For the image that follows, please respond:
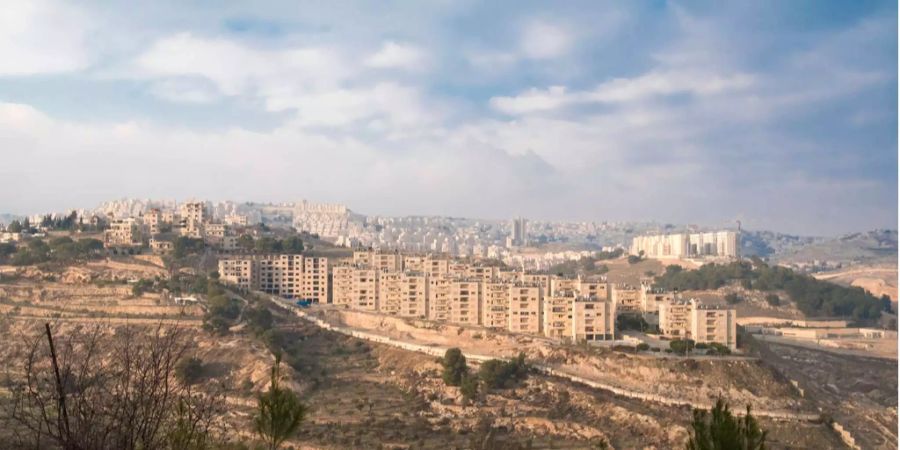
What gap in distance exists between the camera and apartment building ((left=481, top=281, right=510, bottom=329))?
19.3 metres

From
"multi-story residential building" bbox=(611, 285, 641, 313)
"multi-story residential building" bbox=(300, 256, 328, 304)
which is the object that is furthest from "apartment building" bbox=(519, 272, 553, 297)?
"multi-story residential building" bbox=(300, 256, 328, 304)

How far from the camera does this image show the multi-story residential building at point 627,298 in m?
20.0

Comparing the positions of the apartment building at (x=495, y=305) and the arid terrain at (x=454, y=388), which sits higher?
the apartment building at (x=495, y=305)

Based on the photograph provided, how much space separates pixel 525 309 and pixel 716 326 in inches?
181

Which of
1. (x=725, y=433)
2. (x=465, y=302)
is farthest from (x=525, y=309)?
(x=725, y=433)

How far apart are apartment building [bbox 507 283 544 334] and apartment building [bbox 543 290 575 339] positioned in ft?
1.99

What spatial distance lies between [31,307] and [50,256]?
3995mm

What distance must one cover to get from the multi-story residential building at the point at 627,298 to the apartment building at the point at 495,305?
313 cm

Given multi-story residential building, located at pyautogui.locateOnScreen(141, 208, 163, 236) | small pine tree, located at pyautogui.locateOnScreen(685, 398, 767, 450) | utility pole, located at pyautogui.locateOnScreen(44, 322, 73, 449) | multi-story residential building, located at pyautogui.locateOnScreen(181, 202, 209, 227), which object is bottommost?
small pine tree, located at pyautogui.locateOnScreen(685, 398, 767, 450)

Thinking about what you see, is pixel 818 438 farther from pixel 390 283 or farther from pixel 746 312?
pixel 746 312

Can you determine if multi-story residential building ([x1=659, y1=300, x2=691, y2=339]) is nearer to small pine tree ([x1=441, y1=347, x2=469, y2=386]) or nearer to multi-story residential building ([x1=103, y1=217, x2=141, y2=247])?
small pine tree ([x1=441, y1=347, x2=469, y2=386])

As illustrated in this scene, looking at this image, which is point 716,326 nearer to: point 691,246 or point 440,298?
point 440,298

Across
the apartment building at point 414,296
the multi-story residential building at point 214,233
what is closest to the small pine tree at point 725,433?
the apartment building at point 414,296

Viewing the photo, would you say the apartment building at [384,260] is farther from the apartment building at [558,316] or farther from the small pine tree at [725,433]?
the small pine tree at [725,433]
